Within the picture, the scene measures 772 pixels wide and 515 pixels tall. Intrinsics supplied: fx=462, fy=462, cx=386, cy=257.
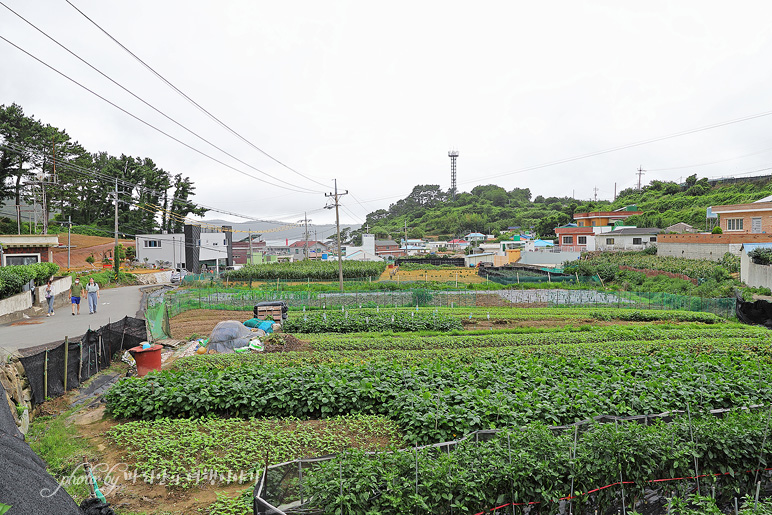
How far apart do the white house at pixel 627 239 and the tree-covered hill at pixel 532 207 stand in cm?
1688

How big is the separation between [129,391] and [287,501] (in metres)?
6.83

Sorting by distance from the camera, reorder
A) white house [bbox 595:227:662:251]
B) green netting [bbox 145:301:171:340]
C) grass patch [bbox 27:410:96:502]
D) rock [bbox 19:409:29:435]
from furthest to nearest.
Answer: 1. white house [bbox 595:227:662:251]
2. green netting [bbox 145:301:171:340]
3. rock [bbox 19:409:29:435]
4. grass patch [bbox 27:410:96:502]

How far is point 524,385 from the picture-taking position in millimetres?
10648

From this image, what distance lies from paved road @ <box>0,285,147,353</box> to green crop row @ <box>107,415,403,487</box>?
472 centimetres

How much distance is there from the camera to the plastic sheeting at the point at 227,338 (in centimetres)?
1806

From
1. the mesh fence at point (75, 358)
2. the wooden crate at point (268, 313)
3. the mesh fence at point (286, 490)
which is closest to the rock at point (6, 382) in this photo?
the mesh fence at point (75, 358)

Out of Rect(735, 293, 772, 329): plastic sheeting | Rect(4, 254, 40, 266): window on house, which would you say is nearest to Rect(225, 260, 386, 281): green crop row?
Rect(4, 254, 40, 266): window on house

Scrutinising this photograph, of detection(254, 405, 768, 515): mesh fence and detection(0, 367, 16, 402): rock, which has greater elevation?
detection(0, 367, 16, 402): rock

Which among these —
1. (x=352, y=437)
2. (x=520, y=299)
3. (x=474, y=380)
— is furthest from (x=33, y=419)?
(x=520, y=299)

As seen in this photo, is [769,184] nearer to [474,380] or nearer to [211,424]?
[474,380]

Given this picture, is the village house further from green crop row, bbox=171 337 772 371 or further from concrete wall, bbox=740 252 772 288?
concrete wall, bbox=740 252 772 288

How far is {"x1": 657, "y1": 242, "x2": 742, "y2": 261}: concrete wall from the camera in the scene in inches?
1635

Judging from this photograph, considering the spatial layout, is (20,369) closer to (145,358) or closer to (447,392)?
(145,358)

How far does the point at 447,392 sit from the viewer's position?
32.9ft
